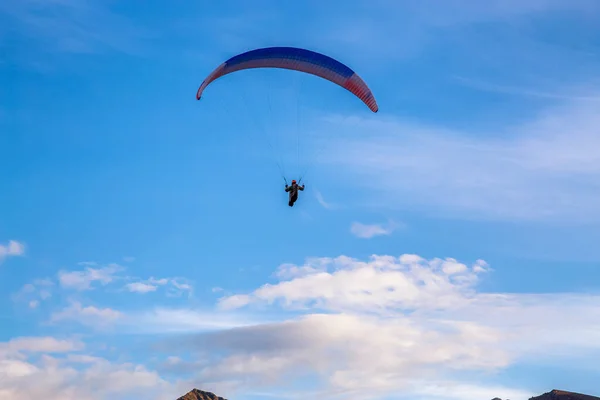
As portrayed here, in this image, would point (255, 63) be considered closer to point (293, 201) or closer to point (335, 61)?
point (335, 61)

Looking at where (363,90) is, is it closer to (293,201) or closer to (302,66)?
(302,66)

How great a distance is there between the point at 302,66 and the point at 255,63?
4.39 m

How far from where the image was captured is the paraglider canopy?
74.6m

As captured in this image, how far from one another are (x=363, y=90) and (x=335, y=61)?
149 inches

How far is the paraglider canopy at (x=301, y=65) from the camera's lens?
74625 millimetres

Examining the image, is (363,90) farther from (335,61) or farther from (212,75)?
(212,75)

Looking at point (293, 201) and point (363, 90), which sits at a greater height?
point (363, 90)

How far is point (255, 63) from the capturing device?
7494 centimetres

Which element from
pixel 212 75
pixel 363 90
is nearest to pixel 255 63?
pixel 212 75

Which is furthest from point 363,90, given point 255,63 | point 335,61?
point 255,63

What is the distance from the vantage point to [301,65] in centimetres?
7494

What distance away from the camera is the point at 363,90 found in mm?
74938

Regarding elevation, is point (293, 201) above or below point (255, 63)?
below

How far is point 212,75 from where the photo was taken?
7469 cm
